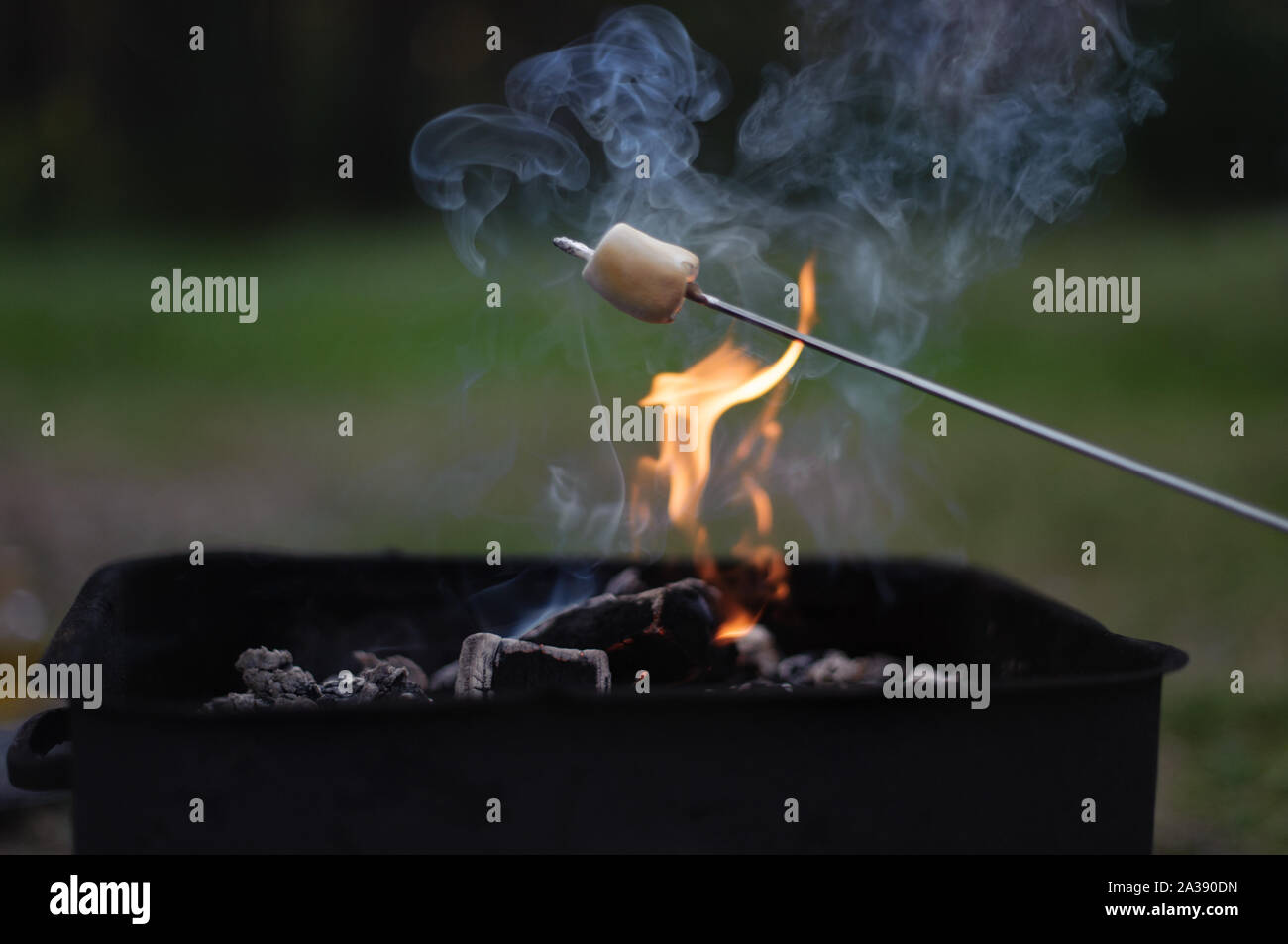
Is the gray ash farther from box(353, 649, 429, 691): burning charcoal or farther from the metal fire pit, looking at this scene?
the metal fire pit

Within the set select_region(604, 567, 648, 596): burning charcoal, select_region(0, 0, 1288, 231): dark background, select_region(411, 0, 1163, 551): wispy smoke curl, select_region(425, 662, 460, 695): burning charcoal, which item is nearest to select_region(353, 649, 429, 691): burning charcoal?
select_region(425, 662, 460, 695): burning charcoal

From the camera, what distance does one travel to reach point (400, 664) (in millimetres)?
2314

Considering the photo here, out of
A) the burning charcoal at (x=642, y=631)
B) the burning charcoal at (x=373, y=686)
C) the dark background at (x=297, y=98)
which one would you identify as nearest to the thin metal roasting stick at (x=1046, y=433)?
the burning charcoal at (x=642, y=631)

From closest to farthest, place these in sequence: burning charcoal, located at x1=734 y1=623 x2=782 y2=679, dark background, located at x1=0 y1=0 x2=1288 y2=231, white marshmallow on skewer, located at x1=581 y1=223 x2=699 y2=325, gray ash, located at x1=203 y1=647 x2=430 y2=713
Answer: white marshmallow on skewer, located at x1=581 y1=223 x2=699 y2=325 < gray ash, located at x1=203 y1=647 x2=430 y2=713 < burning charcoal, located at x1=734 y1=623 x2=782 y2=679 < dark background, located at x1=0 y1=0 x2=1288 y2=231

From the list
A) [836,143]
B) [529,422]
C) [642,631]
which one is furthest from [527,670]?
[529,422]

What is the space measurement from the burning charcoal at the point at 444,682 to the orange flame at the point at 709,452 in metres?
0.46

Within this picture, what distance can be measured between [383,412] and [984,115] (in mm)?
3901

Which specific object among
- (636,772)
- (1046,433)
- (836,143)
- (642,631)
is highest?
(836,143)

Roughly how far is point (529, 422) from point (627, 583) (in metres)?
→ 3.31

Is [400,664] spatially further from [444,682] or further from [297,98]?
[297,98]

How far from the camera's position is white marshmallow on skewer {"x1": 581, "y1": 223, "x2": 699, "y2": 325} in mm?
1798

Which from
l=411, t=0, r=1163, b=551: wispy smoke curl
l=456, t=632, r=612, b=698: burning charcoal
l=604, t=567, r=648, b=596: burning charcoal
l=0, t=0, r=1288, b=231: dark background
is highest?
l=0, t=0, r=1288, b=231: dark background

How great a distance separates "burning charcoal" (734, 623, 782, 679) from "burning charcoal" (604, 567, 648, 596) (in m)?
0.22

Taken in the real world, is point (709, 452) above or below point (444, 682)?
above
